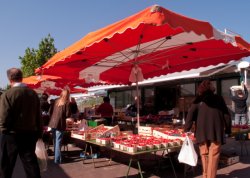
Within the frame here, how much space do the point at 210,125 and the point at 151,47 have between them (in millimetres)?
2338

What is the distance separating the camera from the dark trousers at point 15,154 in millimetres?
3961

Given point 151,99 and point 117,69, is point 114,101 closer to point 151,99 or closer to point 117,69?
point 151,99

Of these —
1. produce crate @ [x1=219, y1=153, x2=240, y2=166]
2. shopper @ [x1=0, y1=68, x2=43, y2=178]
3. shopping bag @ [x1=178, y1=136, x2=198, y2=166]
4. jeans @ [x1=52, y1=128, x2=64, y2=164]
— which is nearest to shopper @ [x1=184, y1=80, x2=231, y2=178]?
shopping bag @ [x1=178, y1=136, x2=198, y2=166]

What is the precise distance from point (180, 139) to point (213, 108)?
1.16 meters

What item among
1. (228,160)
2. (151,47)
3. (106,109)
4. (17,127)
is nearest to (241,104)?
(228,160)

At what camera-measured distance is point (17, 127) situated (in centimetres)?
398

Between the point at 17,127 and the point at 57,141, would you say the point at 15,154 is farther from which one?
the point at 57,141

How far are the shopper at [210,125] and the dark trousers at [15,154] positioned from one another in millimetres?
2450

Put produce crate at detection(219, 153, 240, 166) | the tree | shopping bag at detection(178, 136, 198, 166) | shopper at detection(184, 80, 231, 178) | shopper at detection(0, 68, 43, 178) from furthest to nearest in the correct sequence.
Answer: the tree, produce crate at detection(219, 153, 240, 166), shopping bag at detection(178, 136, 198, 166), shopper at detection(184, 80, 231, 178), shopper at detection(0, 68, 43, 178)

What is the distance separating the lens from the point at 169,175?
5.71 m

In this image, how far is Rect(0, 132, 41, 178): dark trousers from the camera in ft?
13.0

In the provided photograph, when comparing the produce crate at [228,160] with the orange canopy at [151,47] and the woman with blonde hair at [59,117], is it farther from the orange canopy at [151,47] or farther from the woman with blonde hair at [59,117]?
the woman with blonde hair at [59,117]

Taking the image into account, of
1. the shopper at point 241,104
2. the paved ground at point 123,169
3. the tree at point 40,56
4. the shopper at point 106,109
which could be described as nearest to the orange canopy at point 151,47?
the shopper at point 106,109

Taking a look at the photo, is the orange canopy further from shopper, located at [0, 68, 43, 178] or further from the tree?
the tree
